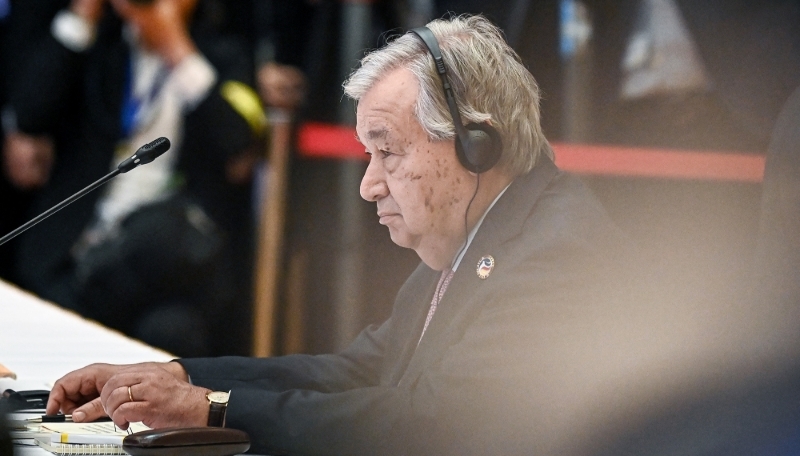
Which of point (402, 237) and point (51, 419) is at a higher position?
point (402, 237)

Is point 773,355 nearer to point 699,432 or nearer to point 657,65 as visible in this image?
point 699,432

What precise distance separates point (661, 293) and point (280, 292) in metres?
1.83

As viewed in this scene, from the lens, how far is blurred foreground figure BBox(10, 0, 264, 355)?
307cm

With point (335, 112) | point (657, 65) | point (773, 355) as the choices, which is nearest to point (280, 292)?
point (335, 112)

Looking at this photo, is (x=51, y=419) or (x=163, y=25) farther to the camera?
(x=163, y=25)

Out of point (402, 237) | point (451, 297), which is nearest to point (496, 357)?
point (451, 297)

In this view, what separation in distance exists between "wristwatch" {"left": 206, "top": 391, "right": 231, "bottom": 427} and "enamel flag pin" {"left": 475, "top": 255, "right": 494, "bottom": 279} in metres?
0.35

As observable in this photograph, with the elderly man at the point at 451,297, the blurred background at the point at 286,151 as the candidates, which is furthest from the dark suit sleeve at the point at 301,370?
the blurred background at the point at 286,151

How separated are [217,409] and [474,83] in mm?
530

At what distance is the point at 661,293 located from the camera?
5.42 ft

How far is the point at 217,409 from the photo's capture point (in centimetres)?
123

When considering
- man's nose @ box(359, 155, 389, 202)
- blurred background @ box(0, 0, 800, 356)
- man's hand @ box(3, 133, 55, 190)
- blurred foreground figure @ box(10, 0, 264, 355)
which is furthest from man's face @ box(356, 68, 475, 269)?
man's hand @ box(3, 133, 55, 190)

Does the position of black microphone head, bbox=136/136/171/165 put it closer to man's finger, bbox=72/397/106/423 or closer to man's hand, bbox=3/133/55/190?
man's finger, bbox=72/397/106/423

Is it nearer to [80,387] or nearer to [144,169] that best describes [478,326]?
[80,387]
